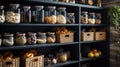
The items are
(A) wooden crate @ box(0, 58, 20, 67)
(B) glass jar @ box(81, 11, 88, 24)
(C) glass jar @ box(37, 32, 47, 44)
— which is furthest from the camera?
(B) glass jar @ box(81, 11, 88, 24)

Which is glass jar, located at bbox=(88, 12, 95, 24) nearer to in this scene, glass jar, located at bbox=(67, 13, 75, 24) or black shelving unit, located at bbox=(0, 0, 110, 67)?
black shelving unit, located at bbox=(0, 0, 110, 67)

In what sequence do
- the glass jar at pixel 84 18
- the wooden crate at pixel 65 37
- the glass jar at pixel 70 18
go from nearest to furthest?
the wooden crate at pixel 65 37
the glass jar at pixel 70 18
the glass jar at pixel 84 18

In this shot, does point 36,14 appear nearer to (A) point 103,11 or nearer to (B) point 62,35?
(B) point 62,35

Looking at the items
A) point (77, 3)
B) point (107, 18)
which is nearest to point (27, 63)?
point (77, 3)

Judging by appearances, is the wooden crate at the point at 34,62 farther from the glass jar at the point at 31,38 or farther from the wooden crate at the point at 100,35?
the wooden crate at the point at 100,35

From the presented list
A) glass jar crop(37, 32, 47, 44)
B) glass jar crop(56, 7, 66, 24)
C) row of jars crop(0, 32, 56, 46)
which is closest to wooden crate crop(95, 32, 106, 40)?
glass jar crop(56, 7, 66, 24)

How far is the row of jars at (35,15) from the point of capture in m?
2.49

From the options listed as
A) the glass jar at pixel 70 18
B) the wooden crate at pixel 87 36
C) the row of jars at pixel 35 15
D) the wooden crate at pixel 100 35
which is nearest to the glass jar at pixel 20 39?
the row of jars at pixel 35 15

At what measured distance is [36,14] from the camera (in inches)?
109

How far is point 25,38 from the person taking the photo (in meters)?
2.67

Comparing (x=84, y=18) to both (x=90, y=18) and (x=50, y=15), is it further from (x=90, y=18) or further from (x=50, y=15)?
(x=50, y=15)

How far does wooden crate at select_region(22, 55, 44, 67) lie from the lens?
260cm

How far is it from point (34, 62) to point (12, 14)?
703mm

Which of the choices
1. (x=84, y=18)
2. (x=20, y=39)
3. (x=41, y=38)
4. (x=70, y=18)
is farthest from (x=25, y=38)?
(x=84, y=18)
